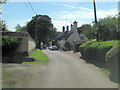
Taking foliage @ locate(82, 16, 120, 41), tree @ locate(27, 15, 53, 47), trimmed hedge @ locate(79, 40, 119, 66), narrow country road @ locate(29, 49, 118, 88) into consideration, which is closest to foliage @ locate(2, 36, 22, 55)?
narrow country road @ locate(29, 49, 118, 88)

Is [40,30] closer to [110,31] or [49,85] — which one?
[110,31]

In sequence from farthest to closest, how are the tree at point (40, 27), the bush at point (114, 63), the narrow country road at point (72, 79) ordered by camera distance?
the tree at point (40, 27) → the bush at point (114, 63) → the narrow country road at point (72, 79)

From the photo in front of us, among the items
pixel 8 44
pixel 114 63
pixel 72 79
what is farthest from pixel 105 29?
pixel 72 79

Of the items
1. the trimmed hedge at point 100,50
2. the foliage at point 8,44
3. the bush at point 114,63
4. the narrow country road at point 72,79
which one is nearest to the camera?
the narrow country road at point 72,79

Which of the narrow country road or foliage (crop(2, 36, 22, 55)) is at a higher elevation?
foliage (crop(2, 36, 22, 55))

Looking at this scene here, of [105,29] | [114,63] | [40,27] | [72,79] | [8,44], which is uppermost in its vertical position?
[40,27]

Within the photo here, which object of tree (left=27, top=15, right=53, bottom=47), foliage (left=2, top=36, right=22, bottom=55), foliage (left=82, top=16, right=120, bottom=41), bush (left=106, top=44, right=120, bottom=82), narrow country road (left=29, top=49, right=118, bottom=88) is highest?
tree (left=27, top=15, right=53, bottom=47)

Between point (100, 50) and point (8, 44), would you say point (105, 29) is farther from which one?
point (8, 44)

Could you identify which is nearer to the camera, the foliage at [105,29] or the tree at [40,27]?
the foliage at [105,29]

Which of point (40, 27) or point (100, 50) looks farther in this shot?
point (40, 27)

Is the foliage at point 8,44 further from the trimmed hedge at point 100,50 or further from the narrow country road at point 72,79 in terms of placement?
the trimmed hedge at point 100,50

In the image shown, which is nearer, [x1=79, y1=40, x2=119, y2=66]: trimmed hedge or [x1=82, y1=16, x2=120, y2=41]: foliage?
[x1=79, y1=40, x2=119, y2=66]: trimmed hedge

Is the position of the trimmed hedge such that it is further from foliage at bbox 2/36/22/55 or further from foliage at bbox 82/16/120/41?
foliage at bbox 2/36/22/55

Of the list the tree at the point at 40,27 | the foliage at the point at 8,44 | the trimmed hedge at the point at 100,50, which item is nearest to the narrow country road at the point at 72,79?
the trimmed hedge at the point at 100,50
